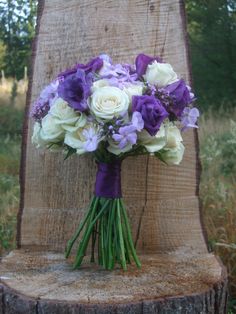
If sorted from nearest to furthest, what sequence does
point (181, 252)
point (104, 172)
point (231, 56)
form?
1. point (104, 172)
2. point (181, 252)
3. point (231, 56)

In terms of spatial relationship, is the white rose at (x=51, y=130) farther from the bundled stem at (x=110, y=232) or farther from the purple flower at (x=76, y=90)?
the bundled stem at (x=110, y=232)

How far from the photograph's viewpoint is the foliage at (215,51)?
1232 centimetres

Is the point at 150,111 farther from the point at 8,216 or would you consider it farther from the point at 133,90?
the point at 8,216

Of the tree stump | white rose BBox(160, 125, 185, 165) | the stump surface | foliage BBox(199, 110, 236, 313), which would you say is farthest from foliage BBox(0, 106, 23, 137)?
white rose BBox(160, 125, 185, 165)

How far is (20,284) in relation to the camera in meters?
2.34

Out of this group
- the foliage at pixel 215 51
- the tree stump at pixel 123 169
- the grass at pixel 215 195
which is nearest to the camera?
the tree stump at pixel 123 169

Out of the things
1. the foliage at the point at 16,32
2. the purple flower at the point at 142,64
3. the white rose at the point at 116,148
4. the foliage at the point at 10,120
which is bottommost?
the white rose at the point at 116,148

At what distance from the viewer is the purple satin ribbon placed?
97.3 inches

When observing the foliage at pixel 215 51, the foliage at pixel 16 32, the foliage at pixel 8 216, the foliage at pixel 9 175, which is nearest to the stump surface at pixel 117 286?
the foliage at pixel 8 216

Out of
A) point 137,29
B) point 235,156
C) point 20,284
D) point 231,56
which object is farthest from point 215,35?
point 20,284

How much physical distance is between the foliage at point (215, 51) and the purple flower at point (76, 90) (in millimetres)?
10072

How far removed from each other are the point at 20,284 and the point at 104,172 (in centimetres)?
53

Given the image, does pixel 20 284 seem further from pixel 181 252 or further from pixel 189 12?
pixel 189 12

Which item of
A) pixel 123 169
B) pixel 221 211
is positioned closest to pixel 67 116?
pixel 123 169
